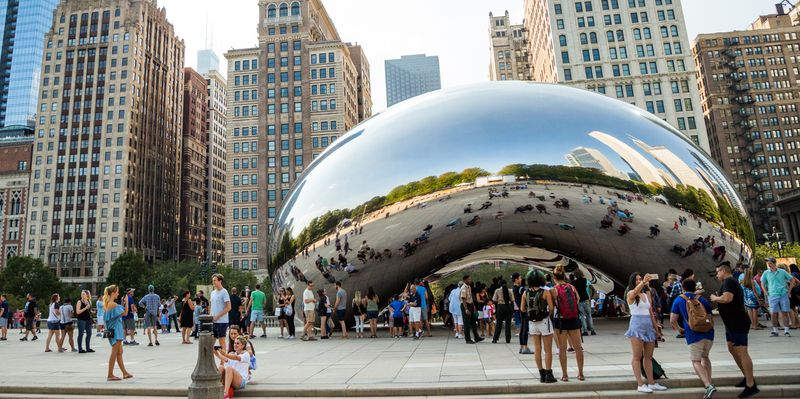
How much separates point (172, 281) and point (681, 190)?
70415 millimetres

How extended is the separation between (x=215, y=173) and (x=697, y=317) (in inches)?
5327

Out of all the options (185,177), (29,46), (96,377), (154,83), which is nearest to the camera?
(96,377)

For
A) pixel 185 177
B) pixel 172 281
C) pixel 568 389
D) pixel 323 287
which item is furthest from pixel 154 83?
pixel 568 389

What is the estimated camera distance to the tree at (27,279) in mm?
65500

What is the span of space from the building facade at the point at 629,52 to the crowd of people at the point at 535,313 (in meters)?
62.4

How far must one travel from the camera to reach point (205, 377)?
6.38 meters

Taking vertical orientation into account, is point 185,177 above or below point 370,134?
above

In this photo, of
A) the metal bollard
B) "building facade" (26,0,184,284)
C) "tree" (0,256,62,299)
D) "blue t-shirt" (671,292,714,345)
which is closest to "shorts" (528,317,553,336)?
"blue t-shirt" (671,292,714,345)

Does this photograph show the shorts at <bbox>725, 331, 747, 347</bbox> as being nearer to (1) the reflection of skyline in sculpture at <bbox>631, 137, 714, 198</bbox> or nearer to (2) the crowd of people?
(2) the crowd of people

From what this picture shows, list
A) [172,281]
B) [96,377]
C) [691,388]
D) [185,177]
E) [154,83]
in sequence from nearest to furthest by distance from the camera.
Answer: [691,388] → [96,377] → [172,281] → [154,83] → [185,177]

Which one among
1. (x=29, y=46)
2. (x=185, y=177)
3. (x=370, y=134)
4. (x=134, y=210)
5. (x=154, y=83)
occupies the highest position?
(x=29, y=46)

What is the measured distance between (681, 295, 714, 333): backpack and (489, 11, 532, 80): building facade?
116 m

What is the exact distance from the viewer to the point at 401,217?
12.0 m

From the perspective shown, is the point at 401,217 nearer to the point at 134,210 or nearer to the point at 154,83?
the point at 134,210
